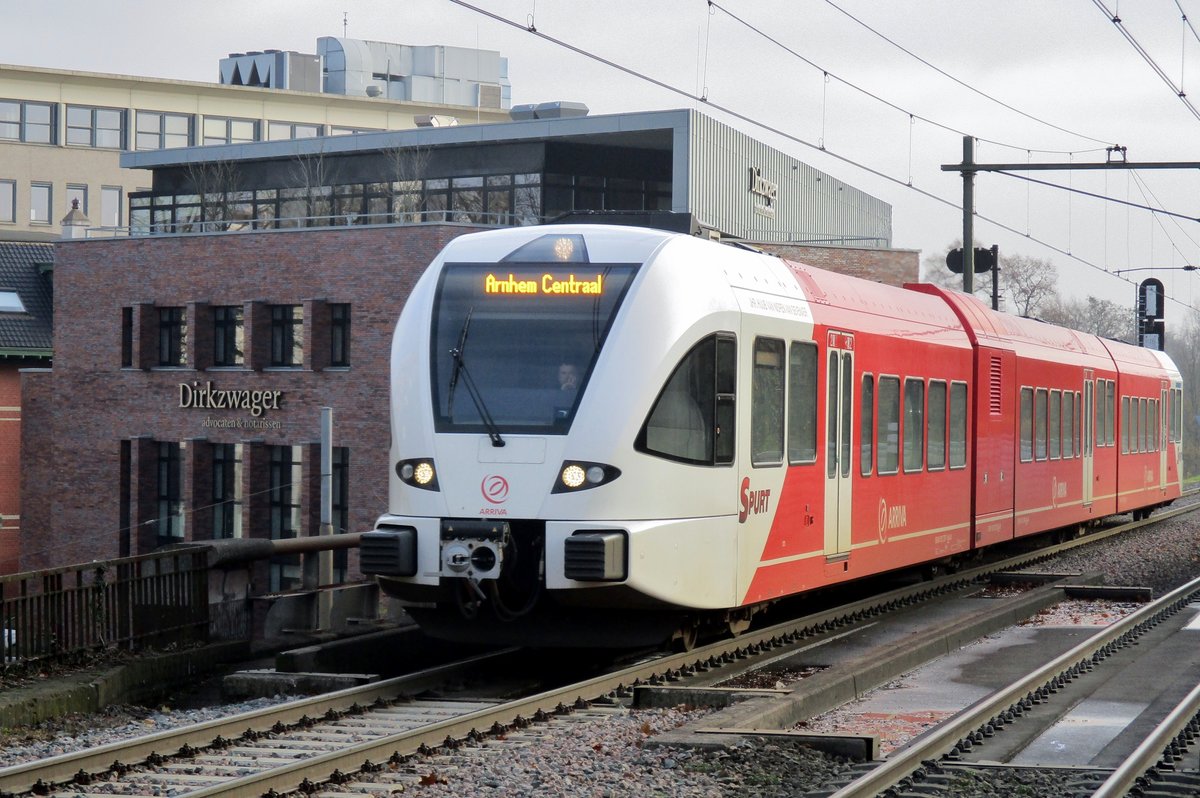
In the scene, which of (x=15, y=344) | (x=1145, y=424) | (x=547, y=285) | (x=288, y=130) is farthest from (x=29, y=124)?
(x=547, y=285)

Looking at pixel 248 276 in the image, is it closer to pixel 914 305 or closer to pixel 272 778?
pixel 914 305

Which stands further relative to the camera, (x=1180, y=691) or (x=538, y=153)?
(x=538, y=153)

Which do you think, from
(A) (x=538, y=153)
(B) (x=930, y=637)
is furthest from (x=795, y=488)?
(A) (x=538, y=153)

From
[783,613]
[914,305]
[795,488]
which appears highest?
[914,305]

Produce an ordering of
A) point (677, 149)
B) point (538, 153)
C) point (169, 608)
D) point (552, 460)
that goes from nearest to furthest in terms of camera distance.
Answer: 1. point (552, 460)
2. point (169, 608)
3. point (677, 149)
4. point (538, 153)

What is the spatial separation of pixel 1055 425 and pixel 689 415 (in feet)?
44.9

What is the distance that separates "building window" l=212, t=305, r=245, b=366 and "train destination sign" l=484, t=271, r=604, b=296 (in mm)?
34078

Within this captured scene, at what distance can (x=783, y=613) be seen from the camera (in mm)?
16234

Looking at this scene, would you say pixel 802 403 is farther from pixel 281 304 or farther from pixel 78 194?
pixel 78 194

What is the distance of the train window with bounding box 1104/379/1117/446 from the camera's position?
27672 mm

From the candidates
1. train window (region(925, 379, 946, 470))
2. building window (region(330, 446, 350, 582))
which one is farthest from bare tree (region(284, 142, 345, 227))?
train window (region(925, 379, 946, 470))

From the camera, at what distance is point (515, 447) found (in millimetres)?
11273

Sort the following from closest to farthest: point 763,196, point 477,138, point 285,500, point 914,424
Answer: point 914,424 < point 285,500 < point 477,138 < point 763,196

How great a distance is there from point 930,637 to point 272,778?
705 cm
